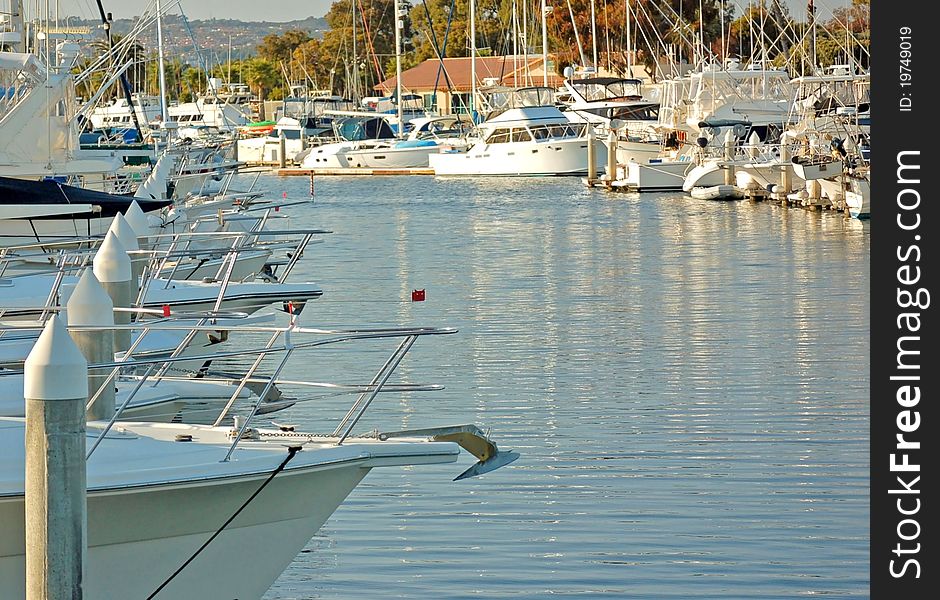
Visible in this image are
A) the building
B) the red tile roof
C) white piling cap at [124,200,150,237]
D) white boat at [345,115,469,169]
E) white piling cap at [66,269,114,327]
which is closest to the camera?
white piling cap at [66,269,114,327]

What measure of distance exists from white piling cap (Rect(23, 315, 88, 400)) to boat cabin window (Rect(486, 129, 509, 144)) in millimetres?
62503

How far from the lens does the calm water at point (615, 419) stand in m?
10.7

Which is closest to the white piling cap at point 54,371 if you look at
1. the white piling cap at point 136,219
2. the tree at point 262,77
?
the white piling cap at point 136,219

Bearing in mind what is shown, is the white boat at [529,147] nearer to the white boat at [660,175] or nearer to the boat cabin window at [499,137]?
the boat cabin window at [499,137]

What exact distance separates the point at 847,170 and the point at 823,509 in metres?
29.9

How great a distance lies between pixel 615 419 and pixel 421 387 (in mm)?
5997

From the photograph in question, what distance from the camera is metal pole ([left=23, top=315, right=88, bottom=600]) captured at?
6.98m

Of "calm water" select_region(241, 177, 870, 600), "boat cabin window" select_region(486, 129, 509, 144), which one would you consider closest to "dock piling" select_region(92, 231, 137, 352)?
"calm water" select_region(241, 177, 870, 600)

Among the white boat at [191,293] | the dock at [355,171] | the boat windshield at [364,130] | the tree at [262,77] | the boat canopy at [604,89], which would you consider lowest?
the dock at [355,171]

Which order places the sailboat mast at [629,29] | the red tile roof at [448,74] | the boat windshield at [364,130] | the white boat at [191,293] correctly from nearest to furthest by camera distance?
the white boat at [191,293]
the sailboat mast at [629,29]
the boat windshield at [364,130]
the red tile roof at [448,74]

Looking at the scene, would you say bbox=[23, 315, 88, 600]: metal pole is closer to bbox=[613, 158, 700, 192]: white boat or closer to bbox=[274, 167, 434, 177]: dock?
bbox=[613, 158, 700, 192]: white boat

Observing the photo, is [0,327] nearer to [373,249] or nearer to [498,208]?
[373,249]

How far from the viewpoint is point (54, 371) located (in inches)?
275

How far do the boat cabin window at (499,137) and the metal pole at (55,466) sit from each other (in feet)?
205
